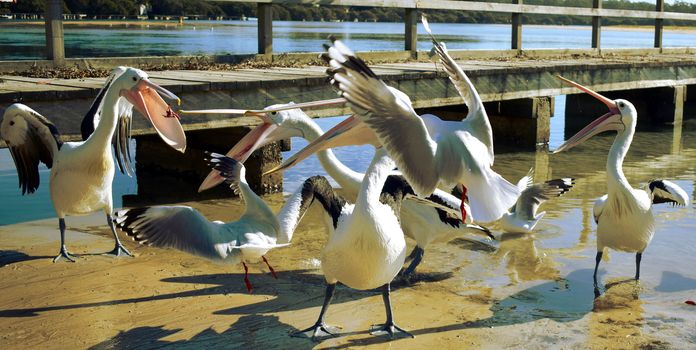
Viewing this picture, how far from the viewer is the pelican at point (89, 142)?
5902 millimetres

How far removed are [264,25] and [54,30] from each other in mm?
2434

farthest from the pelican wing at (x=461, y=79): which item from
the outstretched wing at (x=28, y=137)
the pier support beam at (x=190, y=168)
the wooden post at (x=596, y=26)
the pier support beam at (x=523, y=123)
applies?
the wooden post at (x=596, y=26)

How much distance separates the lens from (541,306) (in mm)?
5438

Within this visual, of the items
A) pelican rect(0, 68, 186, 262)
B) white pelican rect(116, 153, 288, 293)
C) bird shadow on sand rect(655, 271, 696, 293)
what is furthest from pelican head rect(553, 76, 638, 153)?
pelican rect(0, 68, 186, 262)

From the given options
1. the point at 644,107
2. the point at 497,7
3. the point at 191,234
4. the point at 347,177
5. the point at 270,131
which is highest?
the point at 497,7

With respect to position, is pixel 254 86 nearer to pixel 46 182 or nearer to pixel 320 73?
pixel 320 73

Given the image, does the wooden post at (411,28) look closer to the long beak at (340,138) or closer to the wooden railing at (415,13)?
the wooden railing at (415,13)

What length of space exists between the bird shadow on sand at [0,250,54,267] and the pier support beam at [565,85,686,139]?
31.7ft

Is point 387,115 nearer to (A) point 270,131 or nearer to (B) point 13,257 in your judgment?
(A) point 270,131

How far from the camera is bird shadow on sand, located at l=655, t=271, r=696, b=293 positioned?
588 centimetres

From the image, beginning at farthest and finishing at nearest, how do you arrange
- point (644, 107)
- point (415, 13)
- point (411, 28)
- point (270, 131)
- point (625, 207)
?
1. point (644, 107)
2. point (411, 28)
3. point (415, 13)
4. point (625, 207)
5. point (270, 131)

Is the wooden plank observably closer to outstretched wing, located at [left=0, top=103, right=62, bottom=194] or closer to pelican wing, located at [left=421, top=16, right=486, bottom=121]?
outstretched wing, located at [left=0, top=103, right=62, bottom=194]

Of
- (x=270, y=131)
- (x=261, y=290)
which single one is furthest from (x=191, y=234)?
(x=270, y=131)

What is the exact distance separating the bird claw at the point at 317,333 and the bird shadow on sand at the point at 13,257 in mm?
2196
